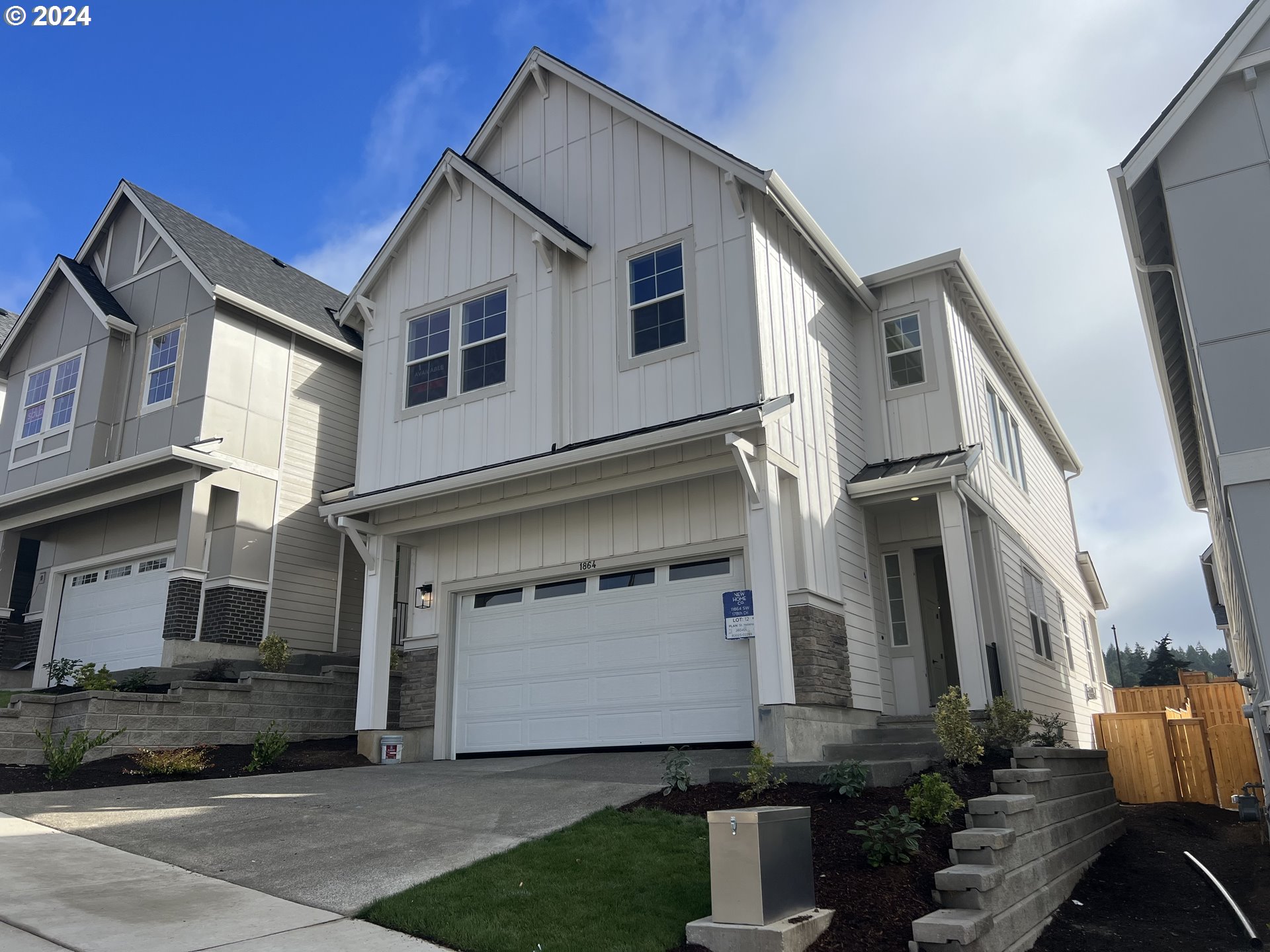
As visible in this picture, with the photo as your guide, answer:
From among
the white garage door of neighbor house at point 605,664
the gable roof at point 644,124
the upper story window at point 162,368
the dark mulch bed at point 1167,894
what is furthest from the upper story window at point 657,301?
the upper story window at point 162,368

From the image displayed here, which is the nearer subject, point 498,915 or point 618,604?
point 498,915

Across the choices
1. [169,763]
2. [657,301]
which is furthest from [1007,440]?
[169,763]

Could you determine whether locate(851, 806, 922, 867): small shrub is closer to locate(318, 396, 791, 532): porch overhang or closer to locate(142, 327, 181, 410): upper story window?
locate(318, 396, 791, 532): porch overhang

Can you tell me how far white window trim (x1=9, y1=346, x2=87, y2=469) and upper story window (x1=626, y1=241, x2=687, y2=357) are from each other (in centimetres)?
1223

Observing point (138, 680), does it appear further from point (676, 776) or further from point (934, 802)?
point (934, 802)

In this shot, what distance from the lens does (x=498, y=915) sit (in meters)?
5.62

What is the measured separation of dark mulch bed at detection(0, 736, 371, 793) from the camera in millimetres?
10023

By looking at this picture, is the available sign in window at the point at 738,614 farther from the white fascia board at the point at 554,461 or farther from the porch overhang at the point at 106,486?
the porch overhang at the point at 106,486

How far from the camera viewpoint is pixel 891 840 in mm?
6410

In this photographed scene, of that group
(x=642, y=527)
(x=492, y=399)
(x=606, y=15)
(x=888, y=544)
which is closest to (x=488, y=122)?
(x=606, y=15)

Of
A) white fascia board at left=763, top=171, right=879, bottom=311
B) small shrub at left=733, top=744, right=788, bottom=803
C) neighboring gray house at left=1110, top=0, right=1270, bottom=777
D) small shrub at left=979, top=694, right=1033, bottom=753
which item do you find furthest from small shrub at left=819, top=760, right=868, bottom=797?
white fascia board at left=763, top=171, right=879, bottom=311

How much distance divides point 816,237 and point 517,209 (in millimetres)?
4121

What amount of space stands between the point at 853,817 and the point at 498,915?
3088mm

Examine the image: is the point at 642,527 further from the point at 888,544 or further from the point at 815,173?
the point at 815,173
